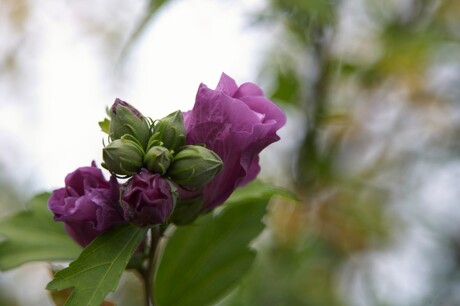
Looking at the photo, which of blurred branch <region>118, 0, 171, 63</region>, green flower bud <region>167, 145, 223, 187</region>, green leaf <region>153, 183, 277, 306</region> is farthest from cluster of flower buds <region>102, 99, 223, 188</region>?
blurred branch <region>118, 0, 171, 63</region>

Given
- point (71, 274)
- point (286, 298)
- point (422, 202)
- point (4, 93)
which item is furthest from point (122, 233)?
point (4, 93)

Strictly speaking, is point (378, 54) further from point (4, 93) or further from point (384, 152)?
point (4, 93)

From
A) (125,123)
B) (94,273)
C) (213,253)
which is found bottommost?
(213,253)

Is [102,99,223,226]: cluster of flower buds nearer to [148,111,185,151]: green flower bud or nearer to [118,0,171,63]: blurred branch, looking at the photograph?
[148,111,185,151]: green flower bud

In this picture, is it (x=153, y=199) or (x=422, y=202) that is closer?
(x=153, y=199)

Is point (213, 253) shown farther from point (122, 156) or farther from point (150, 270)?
point (122, 156)

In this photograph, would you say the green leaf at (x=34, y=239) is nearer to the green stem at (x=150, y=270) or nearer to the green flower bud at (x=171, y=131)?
the green stem at (x=150, y=270)

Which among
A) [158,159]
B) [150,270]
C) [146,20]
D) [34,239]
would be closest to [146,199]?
[158,159]

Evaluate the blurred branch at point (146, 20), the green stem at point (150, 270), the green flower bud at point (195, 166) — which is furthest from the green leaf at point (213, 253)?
the blurred branch at point (146, 20)
